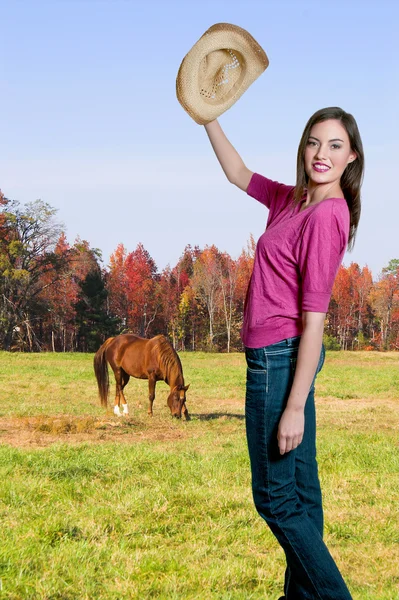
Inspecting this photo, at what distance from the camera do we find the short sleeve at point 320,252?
2594mm

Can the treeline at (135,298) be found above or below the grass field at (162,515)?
above

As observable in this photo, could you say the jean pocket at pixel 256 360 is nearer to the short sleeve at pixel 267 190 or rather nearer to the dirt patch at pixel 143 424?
the short sleeve at pixel 267 190

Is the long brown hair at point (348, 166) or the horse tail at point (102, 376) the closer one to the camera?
the long brown hair at point (348, 166)

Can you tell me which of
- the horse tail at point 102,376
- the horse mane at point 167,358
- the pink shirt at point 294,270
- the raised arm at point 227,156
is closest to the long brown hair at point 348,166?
the pink shirt at point 294,270

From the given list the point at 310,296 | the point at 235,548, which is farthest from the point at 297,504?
the point at 235,548

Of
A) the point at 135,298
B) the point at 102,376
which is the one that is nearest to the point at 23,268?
the point at 135,298

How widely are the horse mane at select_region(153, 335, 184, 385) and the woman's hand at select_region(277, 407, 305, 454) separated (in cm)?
1034

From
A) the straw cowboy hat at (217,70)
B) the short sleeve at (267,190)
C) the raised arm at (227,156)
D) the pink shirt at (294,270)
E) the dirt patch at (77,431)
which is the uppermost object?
the straw cowboy hat at (217,70)

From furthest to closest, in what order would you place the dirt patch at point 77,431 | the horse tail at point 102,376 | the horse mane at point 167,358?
1. the horse tail at point 102,376
2. the horse mane at point 167,358
3. the dirt patch at point 77,431

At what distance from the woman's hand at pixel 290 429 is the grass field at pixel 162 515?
1.53 meters

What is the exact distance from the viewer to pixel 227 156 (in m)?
3.46

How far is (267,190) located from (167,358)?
1027 centimetres

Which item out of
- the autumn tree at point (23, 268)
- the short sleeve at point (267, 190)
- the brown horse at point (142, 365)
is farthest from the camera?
the autumn tree at point (23, 268)

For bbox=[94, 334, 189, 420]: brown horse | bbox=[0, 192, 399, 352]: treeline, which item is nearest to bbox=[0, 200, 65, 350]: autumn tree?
bbox=[0, 192, 399, 352]: treeline
